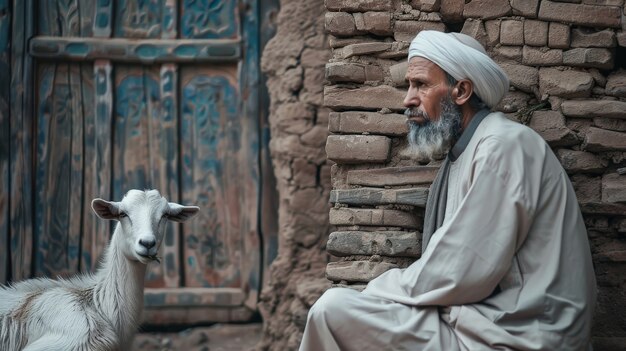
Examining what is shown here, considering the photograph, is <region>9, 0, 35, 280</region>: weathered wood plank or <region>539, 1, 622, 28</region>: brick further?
<region>9, 0, 35, 280</region>: weathered wood plank

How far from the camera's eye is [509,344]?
4.59 meters

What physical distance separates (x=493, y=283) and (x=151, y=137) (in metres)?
3.19

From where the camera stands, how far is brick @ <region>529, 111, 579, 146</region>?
5465 millimetres

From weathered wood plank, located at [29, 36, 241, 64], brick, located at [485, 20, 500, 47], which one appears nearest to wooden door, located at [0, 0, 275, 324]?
weathered wood plank, located at [29, 36, 241, 64]

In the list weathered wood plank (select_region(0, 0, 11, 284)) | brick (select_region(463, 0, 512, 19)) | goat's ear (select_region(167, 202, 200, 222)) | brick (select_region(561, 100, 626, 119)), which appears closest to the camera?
brick (select_region(561, 100, 626, 119))

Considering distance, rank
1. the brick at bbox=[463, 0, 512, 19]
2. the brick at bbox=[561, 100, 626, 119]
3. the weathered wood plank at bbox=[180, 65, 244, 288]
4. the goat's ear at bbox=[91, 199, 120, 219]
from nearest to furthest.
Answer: the brick at bbox=[561, 100, 626, 119], the brick at bbox=[463, 0, 512, 19], the goat's ear at bbox=[91, 199, 120, 219], the weathered wood plank at bbox=[180, 65, 244, 288]

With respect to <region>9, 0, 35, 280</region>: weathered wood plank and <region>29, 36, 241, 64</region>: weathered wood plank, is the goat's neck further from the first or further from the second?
<region>29, 36, 241, 64</region>: weathered wood plank

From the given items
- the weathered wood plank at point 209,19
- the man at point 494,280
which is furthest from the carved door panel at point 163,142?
the man at point 494,280

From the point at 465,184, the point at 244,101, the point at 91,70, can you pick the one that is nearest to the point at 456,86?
the point at 465,184

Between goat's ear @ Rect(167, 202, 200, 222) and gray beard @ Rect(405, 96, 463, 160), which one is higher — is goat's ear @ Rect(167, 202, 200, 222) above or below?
below

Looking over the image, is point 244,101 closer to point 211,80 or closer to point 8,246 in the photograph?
point 211,80

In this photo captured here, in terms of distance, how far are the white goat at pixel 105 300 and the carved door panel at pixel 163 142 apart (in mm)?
1405

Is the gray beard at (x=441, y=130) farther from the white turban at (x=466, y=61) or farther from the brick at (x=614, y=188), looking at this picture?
the brick at (x=614, y=188)

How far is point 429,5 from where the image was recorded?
220 inches
